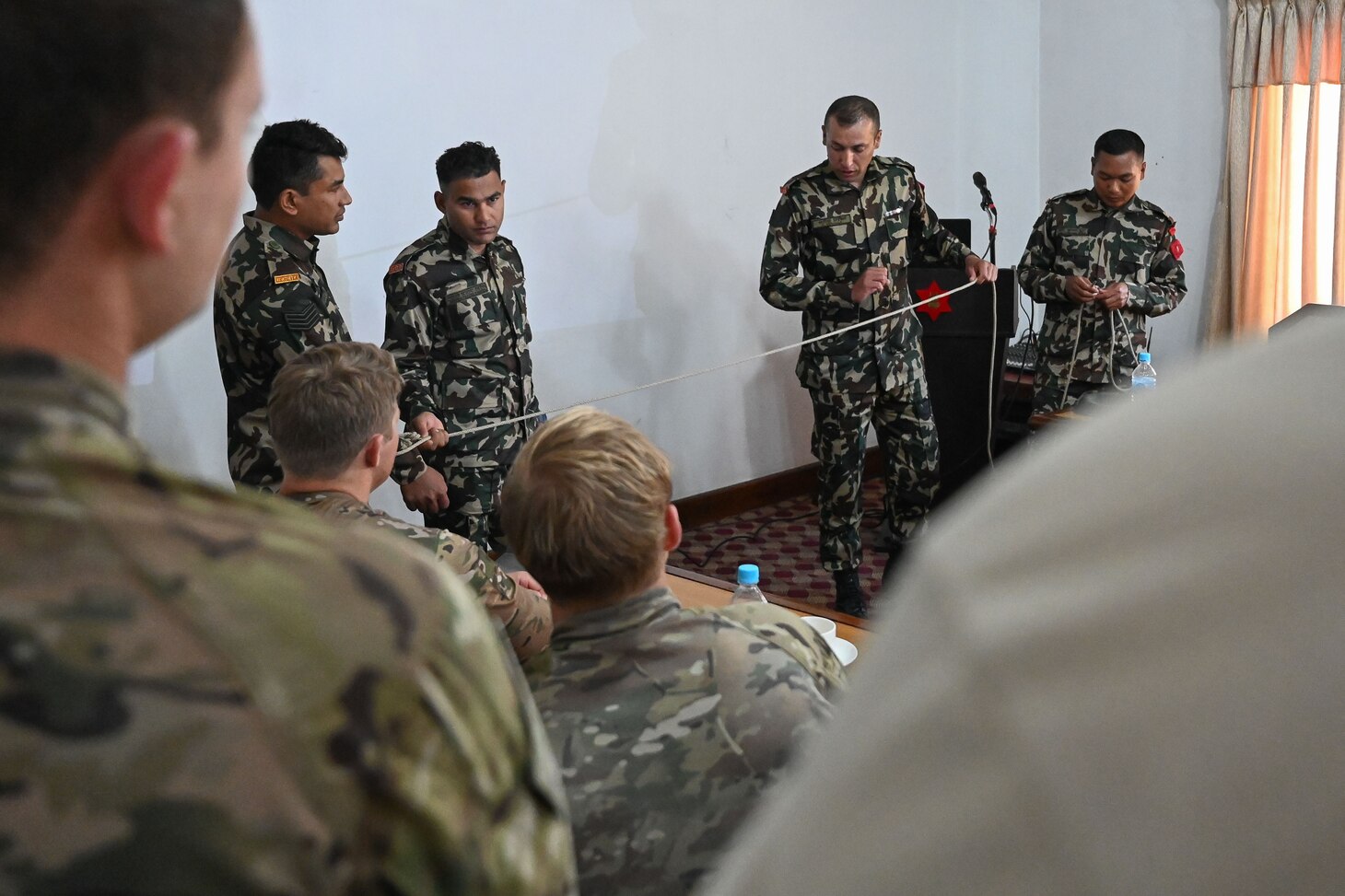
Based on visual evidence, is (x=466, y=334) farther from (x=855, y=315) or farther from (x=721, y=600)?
(x=721, y=600)

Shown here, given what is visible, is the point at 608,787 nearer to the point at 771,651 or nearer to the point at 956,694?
the point at 771,651

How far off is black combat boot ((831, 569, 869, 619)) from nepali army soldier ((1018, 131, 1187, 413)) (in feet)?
3.28

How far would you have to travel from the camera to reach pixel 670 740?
4.18ft

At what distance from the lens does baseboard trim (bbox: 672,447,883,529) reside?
17.1ft

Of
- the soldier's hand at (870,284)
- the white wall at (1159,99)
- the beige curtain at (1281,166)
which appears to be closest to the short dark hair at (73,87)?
the soldier's hand at (870,284)

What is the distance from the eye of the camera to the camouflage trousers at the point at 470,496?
3734mm

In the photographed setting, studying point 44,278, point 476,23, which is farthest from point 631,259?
point 44,278

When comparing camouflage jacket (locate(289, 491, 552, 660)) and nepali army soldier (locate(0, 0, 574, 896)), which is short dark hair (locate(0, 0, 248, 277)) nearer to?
nepali army soldier (locate(0, 0, 574, 896))

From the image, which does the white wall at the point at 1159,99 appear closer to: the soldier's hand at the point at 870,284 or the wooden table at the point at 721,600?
the soldier's hand at the point at 870,284

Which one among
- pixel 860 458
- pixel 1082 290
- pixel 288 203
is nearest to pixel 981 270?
pixel 1082 290

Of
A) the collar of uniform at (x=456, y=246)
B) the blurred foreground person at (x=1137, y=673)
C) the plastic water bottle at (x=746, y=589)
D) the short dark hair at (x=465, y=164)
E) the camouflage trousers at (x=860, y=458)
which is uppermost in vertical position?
the short dark hair at (x=465, y=164)

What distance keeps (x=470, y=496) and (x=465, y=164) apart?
3.31ft

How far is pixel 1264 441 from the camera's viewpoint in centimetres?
27

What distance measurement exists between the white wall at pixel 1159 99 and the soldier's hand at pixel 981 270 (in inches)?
78.9
